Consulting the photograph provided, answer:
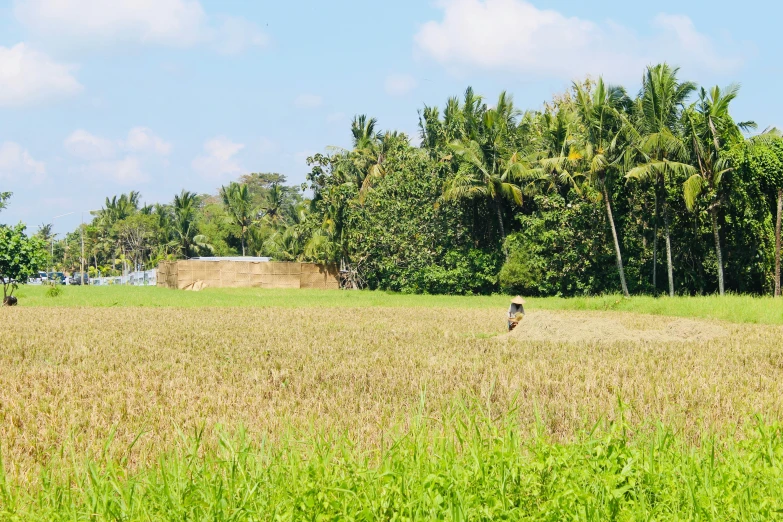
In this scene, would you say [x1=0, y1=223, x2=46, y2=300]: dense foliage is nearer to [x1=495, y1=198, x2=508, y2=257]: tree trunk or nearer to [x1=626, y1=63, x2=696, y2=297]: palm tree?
[x1=495, y1=198, x2=508, y2=257]: tree trunk

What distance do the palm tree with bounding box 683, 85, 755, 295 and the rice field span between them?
433 inches

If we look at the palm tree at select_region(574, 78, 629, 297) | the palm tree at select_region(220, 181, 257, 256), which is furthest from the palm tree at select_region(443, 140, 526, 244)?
the palm tree at select_region(220, 181, 257, 256)

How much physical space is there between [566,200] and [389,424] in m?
24.6

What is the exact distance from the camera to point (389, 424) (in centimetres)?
516

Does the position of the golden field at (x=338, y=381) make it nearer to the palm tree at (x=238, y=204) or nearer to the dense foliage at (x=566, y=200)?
the dense foliage at (x=566, y=200)

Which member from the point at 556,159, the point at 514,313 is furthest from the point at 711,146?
the point at 514,313

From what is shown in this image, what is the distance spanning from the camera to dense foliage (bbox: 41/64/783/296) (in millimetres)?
23234

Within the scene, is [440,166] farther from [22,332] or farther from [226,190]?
[226,190]

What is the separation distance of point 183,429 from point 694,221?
2369 cm

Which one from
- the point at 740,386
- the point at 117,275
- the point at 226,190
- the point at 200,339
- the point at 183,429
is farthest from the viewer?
the point at 117,275

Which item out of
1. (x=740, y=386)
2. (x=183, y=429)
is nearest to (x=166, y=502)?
(x=183, y=429)

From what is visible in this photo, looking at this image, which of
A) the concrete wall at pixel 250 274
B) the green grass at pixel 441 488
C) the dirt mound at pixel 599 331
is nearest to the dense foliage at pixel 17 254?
the concrete wall at pixel 250 274

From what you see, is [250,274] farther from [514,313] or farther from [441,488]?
[441,488]

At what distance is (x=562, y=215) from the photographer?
27281mm
